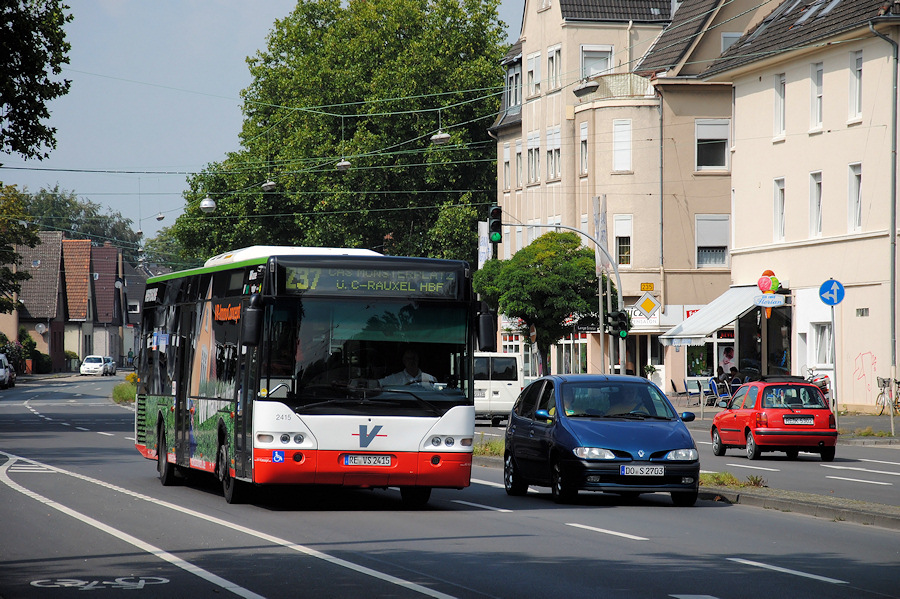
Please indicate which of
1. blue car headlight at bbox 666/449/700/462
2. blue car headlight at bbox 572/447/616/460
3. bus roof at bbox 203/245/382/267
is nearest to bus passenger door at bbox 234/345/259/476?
bus roof at bbox 203/245/382/267

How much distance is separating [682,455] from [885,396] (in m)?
24.1

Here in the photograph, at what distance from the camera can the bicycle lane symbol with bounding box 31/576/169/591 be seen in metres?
10.5

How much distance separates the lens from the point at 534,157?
2591 inches

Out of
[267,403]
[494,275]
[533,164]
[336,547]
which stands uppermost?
[533,164]

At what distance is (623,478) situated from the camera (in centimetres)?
1731

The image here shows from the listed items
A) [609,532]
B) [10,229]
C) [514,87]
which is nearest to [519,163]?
[514,87]

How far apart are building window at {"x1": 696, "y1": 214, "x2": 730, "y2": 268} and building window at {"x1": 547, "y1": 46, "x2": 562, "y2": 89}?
369 inches

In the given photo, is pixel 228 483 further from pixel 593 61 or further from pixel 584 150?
pixel 593 61

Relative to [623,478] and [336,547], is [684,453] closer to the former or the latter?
[623,478]

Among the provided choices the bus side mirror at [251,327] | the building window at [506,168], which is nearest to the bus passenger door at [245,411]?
the bus side mirror at [251,327]

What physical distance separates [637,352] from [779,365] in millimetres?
12710

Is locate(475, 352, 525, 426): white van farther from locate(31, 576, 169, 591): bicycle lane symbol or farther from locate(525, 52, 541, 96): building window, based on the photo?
locate(31, 576, 169, 591): bicycle lane symbol

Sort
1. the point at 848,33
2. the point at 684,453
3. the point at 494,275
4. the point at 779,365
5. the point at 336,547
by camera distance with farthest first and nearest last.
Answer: the point at 494,275 → the point at 779,365 → the point at 848,33 → the point at 684,453 → the point at 336,547

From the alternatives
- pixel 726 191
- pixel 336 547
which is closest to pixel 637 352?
pixel 726 191
